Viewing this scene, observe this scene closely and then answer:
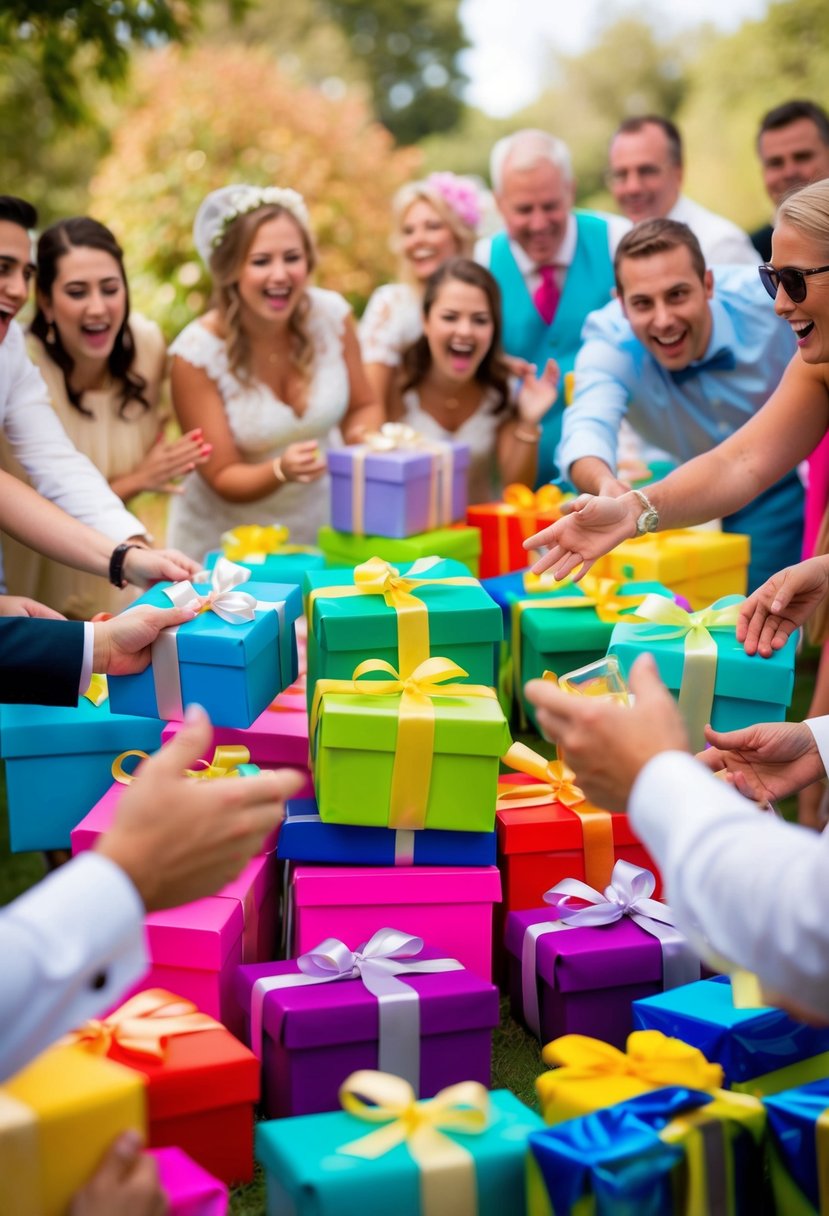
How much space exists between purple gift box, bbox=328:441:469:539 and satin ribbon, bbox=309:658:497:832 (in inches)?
57.3

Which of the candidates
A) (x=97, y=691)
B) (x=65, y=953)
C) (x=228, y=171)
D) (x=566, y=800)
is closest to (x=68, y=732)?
(x=97, y=691)

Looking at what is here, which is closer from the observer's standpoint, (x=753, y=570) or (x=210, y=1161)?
(x=210, y=1161)

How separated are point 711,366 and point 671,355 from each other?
7.1 inches

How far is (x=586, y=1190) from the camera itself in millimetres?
1678

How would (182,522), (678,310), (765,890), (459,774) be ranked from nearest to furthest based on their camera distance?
(765,890), (459,774), (678,310), (182,522)

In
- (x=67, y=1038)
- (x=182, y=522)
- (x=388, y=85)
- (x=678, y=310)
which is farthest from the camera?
(x=388, y=85)

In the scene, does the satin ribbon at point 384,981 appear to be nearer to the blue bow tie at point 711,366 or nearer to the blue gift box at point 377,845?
the blue gift box at point 377,845

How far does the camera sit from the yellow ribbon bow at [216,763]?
2.67 meters

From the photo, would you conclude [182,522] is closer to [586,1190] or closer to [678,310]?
[678,310]

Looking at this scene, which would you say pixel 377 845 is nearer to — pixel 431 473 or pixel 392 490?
pixel 392 490

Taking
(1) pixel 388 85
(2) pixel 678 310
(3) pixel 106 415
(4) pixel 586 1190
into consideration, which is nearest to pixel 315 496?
(3) pixel 106 415

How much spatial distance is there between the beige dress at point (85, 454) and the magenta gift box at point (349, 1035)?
6.99ft

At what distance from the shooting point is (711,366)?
4082 mm

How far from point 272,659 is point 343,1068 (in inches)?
36.8
